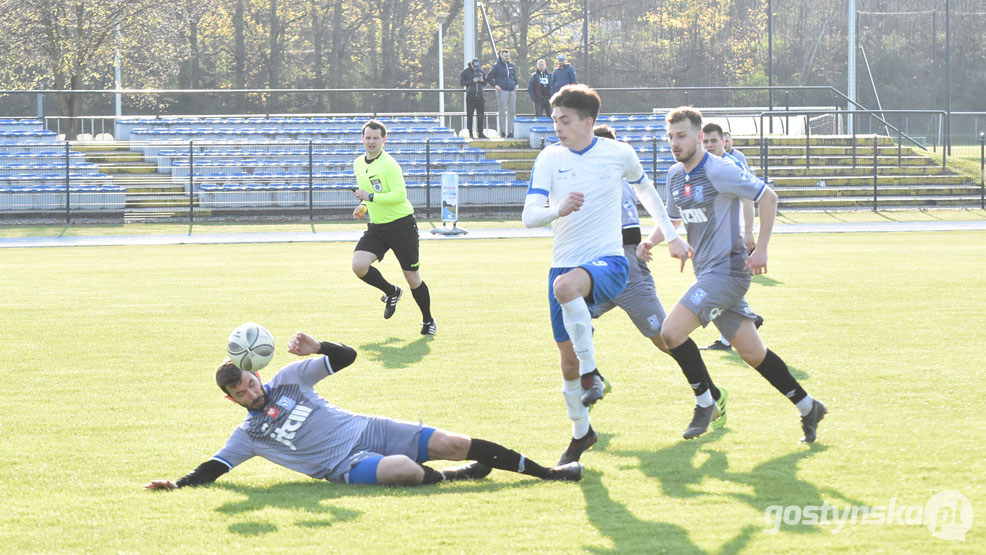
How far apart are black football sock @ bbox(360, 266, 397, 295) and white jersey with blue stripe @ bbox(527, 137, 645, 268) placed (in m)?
5.25

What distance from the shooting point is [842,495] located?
5164 mm

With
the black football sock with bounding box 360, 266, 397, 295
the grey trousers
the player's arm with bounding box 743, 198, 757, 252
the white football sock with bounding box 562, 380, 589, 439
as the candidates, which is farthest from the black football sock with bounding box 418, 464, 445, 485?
the grey trousers

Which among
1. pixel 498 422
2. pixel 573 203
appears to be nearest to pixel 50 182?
pixel 498 422

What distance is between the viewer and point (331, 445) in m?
5.63

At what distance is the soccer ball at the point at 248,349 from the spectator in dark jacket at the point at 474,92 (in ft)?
83.3

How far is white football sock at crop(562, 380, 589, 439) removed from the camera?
5.85 m

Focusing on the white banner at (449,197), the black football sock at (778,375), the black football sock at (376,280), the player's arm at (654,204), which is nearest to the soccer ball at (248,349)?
the player's arm at (654,204)

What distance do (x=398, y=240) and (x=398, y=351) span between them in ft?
5.10

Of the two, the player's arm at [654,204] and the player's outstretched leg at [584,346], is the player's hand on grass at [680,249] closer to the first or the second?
the player's arm at [654,204]

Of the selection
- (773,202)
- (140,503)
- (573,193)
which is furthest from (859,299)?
(140,503)

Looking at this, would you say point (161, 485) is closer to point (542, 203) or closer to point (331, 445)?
point (331, 445)

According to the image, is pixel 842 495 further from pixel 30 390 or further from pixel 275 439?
pixel 30 390

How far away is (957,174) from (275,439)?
30.5 m

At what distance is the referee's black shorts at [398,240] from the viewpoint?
10992mm
